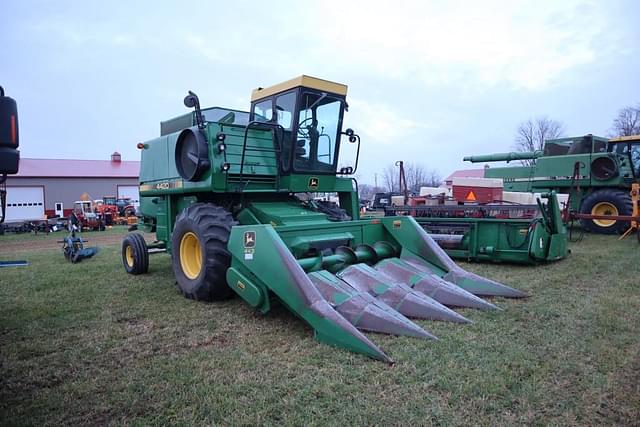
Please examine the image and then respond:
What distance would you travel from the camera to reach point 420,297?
13.5 ft

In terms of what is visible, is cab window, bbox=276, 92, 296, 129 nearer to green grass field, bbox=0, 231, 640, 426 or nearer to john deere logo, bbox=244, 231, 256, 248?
john deere logo, bbox=244, 231, 256, 248

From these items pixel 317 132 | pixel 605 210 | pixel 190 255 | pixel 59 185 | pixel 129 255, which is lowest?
pixel 129 255

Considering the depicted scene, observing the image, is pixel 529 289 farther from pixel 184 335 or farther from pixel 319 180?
pixel 184 335

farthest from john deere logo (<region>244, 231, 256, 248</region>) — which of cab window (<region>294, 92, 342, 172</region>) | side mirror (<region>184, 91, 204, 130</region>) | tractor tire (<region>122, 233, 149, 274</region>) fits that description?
tractor tire (<region>122, 233, 149, 274</region>)

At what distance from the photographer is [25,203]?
30.6 meters

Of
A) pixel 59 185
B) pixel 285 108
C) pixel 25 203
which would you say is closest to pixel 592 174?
pixel 285 108

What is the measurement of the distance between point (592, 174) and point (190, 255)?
12151mm

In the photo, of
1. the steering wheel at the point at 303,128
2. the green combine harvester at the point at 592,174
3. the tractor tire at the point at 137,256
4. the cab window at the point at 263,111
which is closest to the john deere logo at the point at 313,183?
the steering wheel at the point at 303,128

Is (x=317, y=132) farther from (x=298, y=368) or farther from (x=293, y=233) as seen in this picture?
(x=298, y=368)

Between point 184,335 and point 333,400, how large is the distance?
183cm

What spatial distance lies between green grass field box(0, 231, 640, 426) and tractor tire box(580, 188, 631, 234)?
8.20 m

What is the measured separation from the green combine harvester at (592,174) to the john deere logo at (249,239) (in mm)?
10102

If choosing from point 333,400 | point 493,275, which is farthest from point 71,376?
point 493,275

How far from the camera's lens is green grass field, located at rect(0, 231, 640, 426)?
8.07ft
